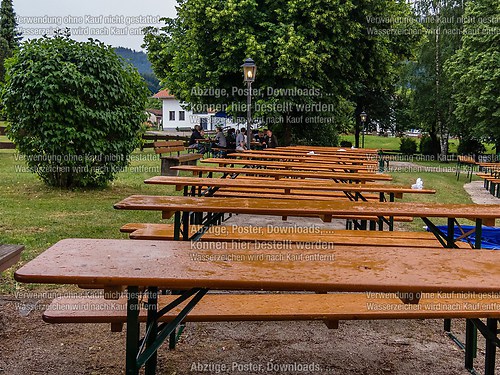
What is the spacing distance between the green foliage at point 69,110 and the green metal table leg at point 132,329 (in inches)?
291

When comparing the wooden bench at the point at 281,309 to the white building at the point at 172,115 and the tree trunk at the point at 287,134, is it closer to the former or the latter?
the tree trunk at the point at 287,134

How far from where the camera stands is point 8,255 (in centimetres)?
324

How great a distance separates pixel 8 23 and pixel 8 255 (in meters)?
64.1

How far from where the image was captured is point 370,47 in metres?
21.3

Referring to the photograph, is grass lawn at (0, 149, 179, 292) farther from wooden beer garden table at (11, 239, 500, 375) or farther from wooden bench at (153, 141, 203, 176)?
wooden bench at (153, 141, 203, 176)

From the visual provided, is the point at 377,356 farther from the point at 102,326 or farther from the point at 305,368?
the point at 102,326

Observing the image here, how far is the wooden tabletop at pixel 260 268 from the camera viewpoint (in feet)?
6.39

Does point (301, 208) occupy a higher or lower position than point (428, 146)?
higher

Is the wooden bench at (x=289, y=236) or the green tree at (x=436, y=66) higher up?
the green tree at (x=436, y=66)

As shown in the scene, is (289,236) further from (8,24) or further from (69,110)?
(8,24)

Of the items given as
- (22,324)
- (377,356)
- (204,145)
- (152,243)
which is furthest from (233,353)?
(204,145)

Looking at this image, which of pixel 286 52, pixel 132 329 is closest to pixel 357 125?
pixel 286 52

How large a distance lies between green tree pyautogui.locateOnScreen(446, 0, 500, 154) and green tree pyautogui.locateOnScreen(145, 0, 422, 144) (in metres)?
6.42

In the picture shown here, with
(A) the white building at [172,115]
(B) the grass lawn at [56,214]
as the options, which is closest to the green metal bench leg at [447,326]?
(B) the grass lawn at [56,214]
